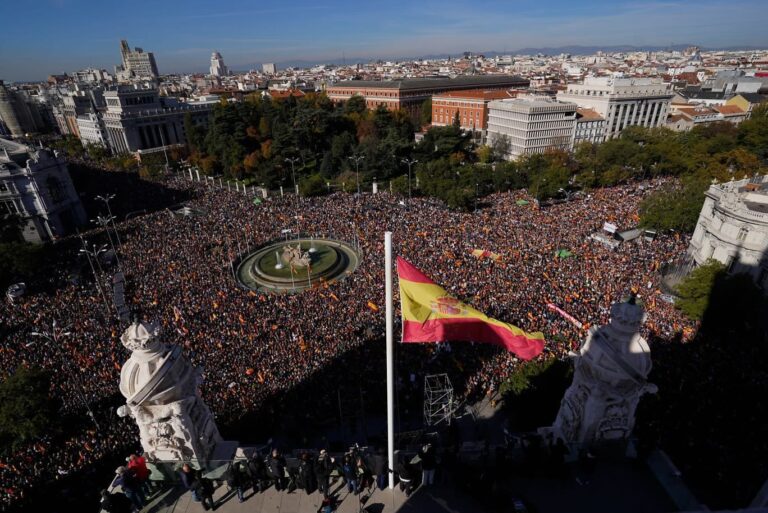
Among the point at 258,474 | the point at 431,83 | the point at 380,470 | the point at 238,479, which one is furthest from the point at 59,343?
the point at 431,83

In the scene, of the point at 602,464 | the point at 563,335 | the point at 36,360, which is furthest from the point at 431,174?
the point at 602,464

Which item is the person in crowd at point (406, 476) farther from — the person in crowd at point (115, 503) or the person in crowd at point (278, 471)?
the person in crowd at point (115, 503)

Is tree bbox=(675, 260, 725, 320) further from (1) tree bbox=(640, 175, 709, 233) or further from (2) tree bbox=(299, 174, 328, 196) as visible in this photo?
(2) tree bbox=(299, 174, 328, 196)

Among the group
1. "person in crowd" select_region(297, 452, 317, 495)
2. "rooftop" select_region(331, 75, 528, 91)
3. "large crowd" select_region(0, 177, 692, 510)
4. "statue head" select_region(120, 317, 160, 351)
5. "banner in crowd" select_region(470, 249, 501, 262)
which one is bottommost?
"large crowd" select_region(0, 177, 692, 510)

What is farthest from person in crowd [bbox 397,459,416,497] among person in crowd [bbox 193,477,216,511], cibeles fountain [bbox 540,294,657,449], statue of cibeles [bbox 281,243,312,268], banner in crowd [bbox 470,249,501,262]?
statue of cibeles [bbox 281,243,312,268]

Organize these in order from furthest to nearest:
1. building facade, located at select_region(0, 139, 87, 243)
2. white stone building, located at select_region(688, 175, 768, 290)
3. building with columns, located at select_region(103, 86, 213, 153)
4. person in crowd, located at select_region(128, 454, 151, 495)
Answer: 1. building with columns, located at select_region(103, 86, 213, 153)
2. building facade, located at select_region(0, 139, 87, 243)
3. white stone building, located at select_region(688, 175, 768, 290)
4. person in crowd, located at select_region(128, 454, 151, 495)

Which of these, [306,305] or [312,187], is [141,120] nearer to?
[312,187]

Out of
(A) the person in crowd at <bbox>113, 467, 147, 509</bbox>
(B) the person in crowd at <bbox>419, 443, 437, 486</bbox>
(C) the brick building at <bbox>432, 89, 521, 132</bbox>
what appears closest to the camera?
(A) the person in crowd at <bbox>113, 467, 147, 509</bbox>
